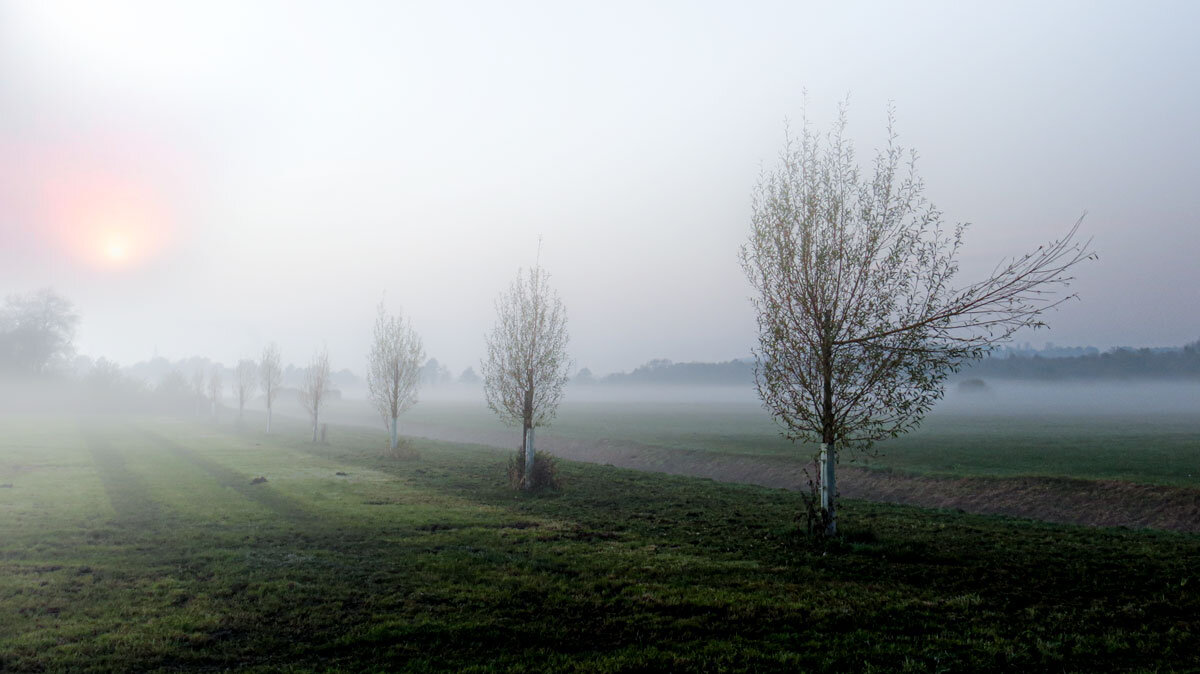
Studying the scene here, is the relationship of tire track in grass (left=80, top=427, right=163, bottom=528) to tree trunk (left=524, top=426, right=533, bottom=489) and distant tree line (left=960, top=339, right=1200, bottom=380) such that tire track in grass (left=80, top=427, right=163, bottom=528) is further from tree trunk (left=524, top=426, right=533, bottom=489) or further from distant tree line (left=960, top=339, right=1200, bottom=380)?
distant tree line (left=960, top=339, right=1200, bottom=380)

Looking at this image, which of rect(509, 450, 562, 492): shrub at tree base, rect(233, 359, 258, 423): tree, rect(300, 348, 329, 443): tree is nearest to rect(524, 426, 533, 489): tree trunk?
rect(509, 450, 562, 492): shrub at tree base

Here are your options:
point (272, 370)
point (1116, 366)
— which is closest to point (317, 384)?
point (272, 370)

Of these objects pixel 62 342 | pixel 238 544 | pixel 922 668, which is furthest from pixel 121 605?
pixel 62 342

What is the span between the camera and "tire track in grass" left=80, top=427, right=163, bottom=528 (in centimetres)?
1684

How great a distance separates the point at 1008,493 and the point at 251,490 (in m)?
29.8

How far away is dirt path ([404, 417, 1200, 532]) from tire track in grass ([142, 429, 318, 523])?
23.3 m

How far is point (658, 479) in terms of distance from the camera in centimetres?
2770

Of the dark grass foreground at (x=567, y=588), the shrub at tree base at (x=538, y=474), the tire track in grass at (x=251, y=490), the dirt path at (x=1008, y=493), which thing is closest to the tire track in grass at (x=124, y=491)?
the dark grass foreground at (x=567, y=588)

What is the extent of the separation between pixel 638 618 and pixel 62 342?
116m

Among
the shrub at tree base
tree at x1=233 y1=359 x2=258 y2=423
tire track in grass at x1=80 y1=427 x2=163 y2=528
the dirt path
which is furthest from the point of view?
tree at x1=233 y1=359 x2=258 y2=423

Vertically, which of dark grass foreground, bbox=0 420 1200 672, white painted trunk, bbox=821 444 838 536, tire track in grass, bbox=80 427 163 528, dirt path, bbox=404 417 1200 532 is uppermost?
white painted trunk, bbox=821 444 838 536

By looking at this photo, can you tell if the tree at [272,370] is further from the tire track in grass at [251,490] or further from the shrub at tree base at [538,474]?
the shrub at tree base at [538,474]

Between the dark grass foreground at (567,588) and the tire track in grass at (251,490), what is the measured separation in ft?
0.93

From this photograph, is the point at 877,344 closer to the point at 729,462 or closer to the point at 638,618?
the point at 638,618
